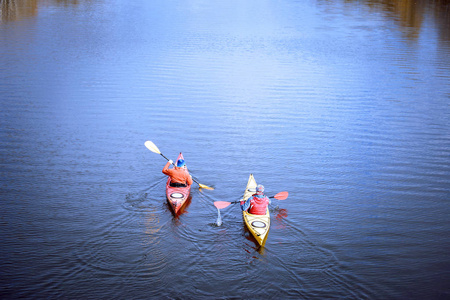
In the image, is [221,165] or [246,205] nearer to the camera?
[246,205]

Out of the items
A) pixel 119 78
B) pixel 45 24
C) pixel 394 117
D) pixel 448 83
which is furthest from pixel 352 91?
pixel 45 24

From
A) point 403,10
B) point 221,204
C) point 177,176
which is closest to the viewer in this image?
point 221,204

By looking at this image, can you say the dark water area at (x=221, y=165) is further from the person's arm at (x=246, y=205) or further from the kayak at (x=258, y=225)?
the person's arm at (x=246, y=205)

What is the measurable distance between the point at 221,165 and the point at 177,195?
425cm

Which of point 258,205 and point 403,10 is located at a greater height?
point 403,10

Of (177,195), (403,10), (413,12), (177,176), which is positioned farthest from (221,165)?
(403,10)

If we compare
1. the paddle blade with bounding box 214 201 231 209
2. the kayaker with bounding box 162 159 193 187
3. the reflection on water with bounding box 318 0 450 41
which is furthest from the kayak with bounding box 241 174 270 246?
the reflection on water with bounding box 318 0 450 41

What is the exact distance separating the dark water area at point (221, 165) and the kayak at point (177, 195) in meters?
0.40

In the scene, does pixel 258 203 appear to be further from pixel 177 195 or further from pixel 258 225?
pixel 177 195

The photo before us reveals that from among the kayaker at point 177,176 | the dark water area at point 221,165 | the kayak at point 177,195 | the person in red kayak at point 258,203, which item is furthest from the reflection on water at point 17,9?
the person in red kayak at point 258,203

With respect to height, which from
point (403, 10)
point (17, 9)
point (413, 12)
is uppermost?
point (17, 9)

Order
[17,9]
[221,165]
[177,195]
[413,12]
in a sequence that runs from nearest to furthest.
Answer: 1. [177,195]
2. [221,165]
3. [17,9]
4. [413,12]

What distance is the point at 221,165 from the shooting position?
19.1 meters

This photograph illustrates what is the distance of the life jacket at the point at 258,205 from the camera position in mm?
13992
